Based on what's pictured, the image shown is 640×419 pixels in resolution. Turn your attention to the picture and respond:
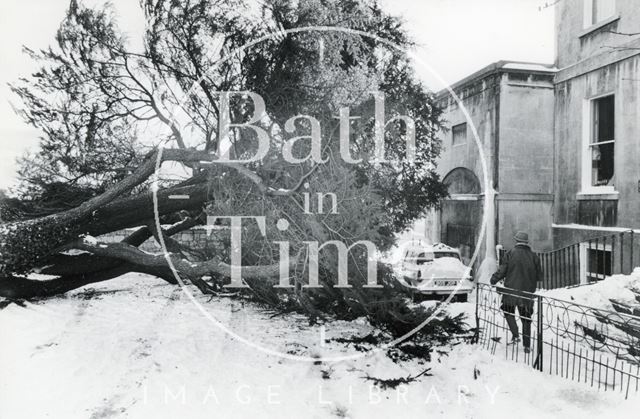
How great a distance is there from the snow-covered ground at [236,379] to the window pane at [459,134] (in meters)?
9.81

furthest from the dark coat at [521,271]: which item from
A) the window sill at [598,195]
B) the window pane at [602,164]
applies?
the window pane at [602,164]

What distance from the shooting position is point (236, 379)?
5586 millimetres

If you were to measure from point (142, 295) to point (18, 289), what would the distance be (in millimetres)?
2537

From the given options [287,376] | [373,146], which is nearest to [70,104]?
[373,146]

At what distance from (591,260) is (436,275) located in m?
3.80

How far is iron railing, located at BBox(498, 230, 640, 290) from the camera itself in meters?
8.98

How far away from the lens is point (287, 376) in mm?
5703

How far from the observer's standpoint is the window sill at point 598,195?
377 inches

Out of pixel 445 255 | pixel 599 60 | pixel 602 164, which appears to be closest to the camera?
pixel 599 60

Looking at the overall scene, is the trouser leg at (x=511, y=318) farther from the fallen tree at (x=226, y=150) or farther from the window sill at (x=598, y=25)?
the window sill at (x=598, y=25)

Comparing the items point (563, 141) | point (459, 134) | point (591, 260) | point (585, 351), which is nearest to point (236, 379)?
point (585, 351)

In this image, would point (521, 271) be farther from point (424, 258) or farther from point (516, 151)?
point (516, 151)

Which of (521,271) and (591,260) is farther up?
(521,271)

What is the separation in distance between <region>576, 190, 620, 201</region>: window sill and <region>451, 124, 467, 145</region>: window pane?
511 centimetres
